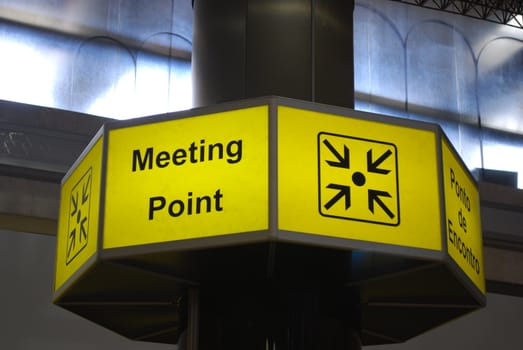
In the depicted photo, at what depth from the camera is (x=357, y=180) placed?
391 centimetres

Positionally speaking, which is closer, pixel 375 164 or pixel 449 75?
pixel 375 164

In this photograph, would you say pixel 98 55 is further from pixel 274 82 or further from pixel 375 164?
pixel 375 164

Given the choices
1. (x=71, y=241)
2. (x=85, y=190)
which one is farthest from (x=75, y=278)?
(x=85, y=190)

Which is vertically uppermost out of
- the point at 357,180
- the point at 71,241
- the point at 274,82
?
the point at 274,82

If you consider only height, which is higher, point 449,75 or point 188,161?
point 449,75

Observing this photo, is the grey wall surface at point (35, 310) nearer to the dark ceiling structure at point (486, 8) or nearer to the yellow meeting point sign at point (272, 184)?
the yellow meeting point sign at point (272, 184)

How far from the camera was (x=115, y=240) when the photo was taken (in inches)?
156

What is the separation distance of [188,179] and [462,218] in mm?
1231

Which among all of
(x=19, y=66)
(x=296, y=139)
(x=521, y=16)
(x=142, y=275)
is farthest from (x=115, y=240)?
(x=521, y=16)

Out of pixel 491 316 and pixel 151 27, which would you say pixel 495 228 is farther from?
pixel 151 27

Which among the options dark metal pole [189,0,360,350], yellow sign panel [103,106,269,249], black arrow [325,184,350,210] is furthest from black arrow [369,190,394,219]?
dark metal pole [189,0,360,350]

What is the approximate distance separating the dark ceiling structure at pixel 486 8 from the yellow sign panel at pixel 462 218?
11046mm

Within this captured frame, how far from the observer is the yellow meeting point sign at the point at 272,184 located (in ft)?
12.4

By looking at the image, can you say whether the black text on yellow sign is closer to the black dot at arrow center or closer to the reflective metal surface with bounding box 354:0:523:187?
the black dot at arrow center
